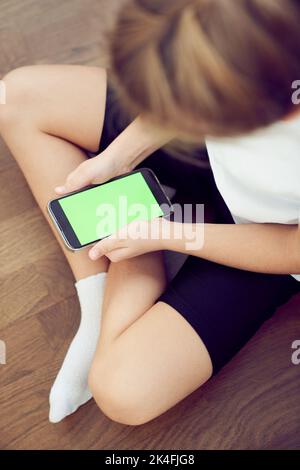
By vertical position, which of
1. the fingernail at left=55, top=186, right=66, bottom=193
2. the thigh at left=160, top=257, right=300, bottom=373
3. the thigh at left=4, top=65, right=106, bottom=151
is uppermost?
the thigh at left=4, top=65, right=106, bottom=151

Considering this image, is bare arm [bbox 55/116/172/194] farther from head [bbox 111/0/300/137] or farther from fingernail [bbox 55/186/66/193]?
head [bbox 111/0/300/137]

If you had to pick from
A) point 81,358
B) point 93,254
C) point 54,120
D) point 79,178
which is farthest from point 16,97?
point 81,358

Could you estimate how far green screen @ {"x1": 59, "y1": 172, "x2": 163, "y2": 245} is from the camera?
2.36 feet

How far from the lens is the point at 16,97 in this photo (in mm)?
790

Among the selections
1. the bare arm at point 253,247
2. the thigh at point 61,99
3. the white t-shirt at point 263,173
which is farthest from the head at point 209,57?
the thigh at point 61,99

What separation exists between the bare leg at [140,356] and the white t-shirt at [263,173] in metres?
0.16

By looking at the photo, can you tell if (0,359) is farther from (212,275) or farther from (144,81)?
(144,81)

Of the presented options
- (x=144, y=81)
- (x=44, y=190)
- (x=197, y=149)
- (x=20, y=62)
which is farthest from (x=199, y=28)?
(x=20, y=62)

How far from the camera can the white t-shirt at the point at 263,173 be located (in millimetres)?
561

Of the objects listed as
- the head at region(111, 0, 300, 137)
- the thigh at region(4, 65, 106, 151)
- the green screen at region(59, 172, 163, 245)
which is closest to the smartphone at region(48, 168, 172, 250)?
the green screen at region(59, 172, 163, 245)

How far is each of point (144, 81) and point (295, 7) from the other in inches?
4.8

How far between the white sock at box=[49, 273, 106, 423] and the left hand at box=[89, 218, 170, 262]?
92 mm

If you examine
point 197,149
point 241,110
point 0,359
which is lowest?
point 0,359

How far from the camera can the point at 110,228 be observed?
725 mm
